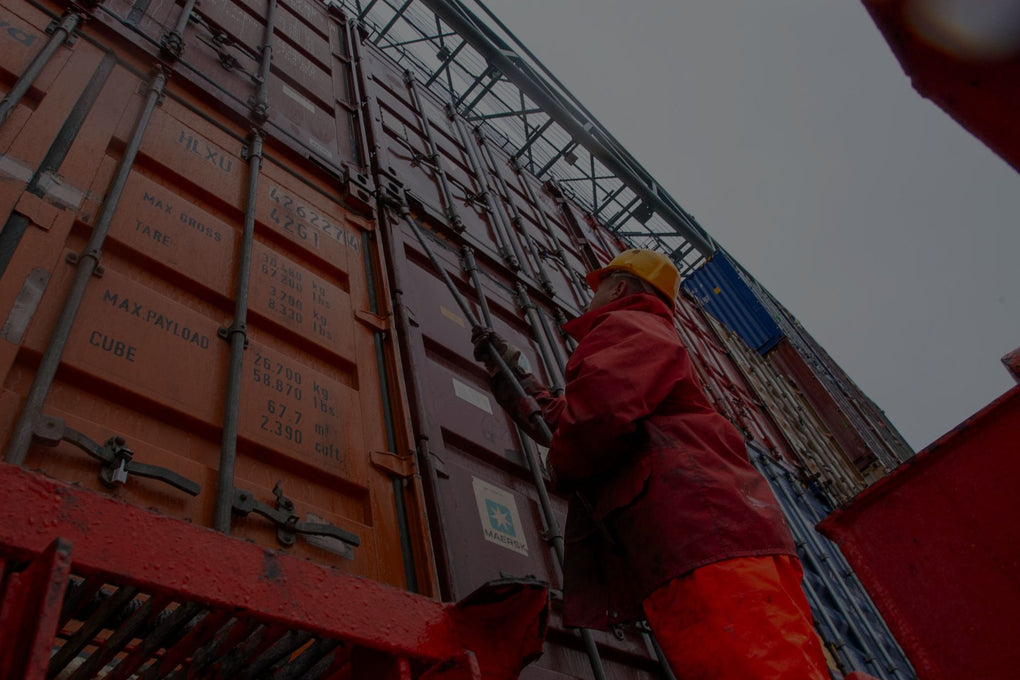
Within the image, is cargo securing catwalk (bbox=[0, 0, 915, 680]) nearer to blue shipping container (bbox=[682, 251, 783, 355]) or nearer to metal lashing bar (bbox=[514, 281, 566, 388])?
metal lashing bar (bbox=[514, 281, 566, 388])

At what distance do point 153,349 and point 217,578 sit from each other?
1318 mm

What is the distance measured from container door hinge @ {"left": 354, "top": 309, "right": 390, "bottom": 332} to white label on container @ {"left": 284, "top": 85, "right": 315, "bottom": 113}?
6.85 ft

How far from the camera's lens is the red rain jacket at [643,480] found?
1.86 metres

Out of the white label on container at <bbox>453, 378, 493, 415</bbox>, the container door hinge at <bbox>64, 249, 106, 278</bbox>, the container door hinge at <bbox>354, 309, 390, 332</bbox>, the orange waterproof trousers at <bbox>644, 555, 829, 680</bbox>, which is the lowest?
the orange waterproof trousers at <bbox>644, 555, 829, 680</bbox>

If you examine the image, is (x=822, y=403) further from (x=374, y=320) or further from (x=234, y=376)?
(x=234, y=376)

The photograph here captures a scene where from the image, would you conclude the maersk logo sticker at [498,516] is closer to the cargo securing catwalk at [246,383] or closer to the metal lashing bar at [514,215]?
the cargo securing catwalk at [246,383]

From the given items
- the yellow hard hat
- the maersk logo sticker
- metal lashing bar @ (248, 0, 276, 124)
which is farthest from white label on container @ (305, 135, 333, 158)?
the maersk logo sticker

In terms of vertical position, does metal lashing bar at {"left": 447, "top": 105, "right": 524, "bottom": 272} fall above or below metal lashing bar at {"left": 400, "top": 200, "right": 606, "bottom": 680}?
above

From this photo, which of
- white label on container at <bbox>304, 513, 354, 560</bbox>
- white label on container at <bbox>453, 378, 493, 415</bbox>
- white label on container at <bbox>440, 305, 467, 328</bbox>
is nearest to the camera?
white label on container at <bbox>304, 513, 354, 560</bbox>

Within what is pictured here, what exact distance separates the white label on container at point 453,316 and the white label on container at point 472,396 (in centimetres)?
52

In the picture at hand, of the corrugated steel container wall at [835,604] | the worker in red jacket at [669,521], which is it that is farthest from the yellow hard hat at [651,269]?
the corrugated steel container wall at [835,604]

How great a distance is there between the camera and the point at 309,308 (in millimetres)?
2887

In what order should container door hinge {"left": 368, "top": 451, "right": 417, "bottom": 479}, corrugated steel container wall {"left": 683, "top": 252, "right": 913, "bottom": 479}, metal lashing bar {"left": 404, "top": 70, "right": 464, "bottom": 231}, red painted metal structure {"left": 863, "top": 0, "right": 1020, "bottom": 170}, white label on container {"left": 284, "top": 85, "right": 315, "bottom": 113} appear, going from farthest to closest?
corrugated steel container wall {"left": 683, "top": 252, "right": 913, "bottom": 479}
metal lashing bar {"left": 404, "top": 70, "right": 464, "bottom": 231}
white label on container {"left": 284, "top": 85, "right": 315, "bottom": 113}
container door hinge {"left": 368, "top": 451, "right": 417, "bottom": 479}
red painted metal structure {"left": 863, "top": 0, "right": 1020, "bottom": 170}

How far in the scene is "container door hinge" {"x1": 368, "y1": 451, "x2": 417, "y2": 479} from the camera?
2559 millimetres
